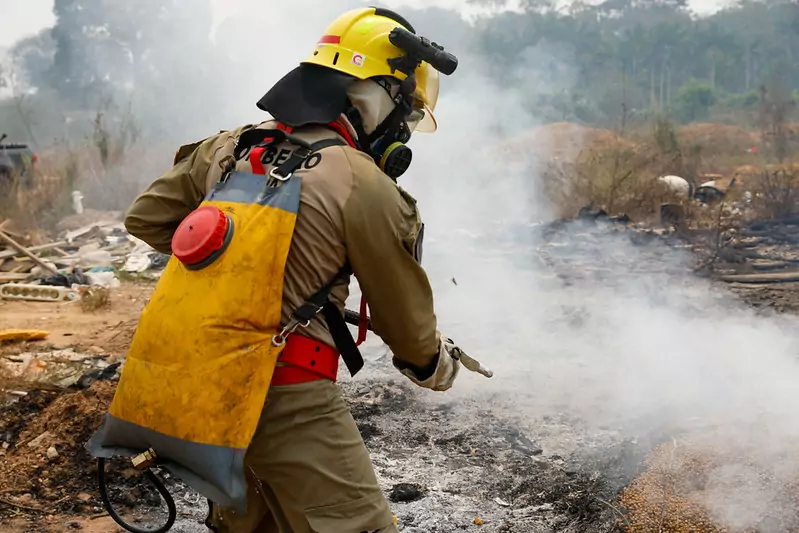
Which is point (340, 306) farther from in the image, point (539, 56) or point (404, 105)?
point (539, 56)

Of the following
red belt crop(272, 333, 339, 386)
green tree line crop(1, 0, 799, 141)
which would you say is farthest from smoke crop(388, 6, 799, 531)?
green tree line crop(1, 0, 799, 141)

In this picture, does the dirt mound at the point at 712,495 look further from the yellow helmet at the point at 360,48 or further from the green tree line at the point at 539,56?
the green tree line at the point at 539,56

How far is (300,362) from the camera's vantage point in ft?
5.98

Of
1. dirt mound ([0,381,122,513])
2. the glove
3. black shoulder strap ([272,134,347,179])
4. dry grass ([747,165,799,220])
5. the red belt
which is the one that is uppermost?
black shoulder strap ([272,134,347,179])

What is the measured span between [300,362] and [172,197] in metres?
0.69

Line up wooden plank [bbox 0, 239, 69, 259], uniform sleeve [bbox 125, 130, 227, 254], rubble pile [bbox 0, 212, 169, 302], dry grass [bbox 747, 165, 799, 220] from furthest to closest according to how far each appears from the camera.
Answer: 1. dry grass [bbox 747, 165, 799, 220]
2. wooden plank [bbox 0, 239, 69, 259]
3. rubble pile [bbox 0, 212, 169, 302]
4. uniform sleeve [bbox 125, 130, 227, 254]

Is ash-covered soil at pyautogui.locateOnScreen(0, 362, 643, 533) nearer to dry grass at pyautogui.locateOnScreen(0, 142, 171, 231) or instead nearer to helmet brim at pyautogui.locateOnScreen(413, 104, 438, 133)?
helmet brim at pyautogui.locateOnScreen(413, 104, 438, 133)

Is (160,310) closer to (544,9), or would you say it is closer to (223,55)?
(223,55)

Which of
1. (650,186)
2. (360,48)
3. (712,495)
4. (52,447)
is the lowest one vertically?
(52,447)

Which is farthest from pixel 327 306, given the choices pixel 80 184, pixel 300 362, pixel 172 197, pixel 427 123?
pixel 80 184

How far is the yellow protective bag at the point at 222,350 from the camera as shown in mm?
1698

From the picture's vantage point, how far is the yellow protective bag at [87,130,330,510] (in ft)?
5.57

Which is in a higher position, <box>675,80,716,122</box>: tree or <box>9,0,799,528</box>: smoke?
<box>675,80,716,122</box>: tree

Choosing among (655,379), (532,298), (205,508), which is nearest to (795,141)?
(532,298)
